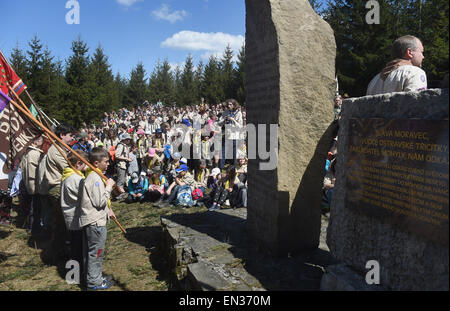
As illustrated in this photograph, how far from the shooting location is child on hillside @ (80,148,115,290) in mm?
3676

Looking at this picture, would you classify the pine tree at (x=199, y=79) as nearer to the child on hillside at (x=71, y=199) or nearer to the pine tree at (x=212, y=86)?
the pine tree at (x=212, y=86)

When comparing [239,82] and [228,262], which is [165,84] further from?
[228,262]

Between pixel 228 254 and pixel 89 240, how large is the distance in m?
1.61

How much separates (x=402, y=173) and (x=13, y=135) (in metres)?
4.51

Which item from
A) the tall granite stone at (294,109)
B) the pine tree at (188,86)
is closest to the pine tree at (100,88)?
the pine tree at (188,86)

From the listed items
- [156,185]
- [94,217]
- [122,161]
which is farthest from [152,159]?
[94,217]

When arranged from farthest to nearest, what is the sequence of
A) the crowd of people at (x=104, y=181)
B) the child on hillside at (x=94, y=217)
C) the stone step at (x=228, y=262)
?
the crowd of people at (x=104, y=181) < the child on hillside at (x=94, y=217) < the stone step at (x=228, y=262)

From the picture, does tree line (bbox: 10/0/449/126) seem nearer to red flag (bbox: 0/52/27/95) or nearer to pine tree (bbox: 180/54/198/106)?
pine tree (bbox: 180/54/198/106)

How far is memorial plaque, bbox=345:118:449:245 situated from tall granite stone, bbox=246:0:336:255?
79cm

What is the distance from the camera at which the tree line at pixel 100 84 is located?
66.2ft

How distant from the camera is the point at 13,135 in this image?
14.1ft

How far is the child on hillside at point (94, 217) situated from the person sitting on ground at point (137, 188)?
4070 millimetres
